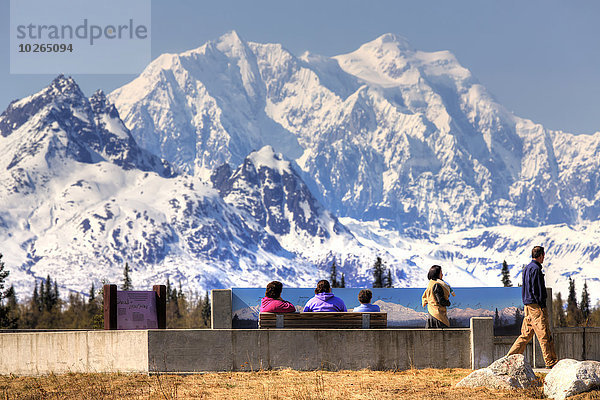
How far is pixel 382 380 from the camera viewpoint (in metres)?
19.5

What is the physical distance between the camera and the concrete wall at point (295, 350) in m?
20.8

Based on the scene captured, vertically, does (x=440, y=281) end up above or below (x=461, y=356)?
above

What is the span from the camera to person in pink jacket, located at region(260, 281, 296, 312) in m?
21.6

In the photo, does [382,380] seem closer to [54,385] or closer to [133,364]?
[133,364]

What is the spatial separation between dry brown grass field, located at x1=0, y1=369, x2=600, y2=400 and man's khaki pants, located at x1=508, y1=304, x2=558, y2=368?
3.99ft

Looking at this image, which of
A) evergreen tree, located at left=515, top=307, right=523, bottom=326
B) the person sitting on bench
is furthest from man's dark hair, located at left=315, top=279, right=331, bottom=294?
evergreen tree, located at left=515, top=307, right=523, bottom=326

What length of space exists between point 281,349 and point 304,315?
0.89m

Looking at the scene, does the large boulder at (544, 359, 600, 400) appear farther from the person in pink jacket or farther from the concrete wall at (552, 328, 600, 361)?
the person in pink jacket

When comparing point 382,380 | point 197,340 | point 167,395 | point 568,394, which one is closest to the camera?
point 568,394

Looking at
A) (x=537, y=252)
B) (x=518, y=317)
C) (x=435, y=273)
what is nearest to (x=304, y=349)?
(x=435, y=273)

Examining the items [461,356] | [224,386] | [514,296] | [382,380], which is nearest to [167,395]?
[224,386]

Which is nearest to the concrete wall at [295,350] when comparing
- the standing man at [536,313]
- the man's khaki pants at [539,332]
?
the man's khaki pants at [539,332]

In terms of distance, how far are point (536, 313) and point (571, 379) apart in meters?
2.96

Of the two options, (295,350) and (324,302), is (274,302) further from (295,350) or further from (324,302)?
(295,350)
